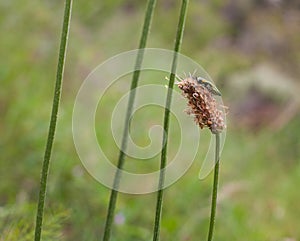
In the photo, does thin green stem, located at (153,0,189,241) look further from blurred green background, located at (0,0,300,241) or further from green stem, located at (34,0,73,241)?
blurred green background, located at (0,0,300,241)

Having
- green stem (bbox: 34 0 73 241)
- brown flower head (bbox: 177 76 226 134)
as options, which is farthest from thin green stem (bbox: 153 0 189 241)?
green stem (bbox: 34 0 73 241)

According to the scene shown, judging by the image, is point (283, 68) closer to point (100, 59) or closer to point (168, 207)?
point (100, 59)

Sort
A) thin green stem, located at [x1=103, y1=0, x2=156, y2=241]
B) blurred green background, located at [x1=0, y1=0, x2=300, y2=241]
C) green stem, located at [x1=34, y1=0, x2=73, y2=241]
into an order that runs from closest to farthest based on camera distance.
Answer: green stem, located at [x1=34, y1=0, x2=73, y2=241]
thin green stem, located at [x1=103, y1=0, x2=156, y2=241]
blurred green background, located at [x1=0, y1=0, x2=300, y2=241]

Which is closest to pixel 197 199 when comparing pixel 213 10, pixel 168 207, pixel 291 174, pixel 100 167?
pixel 168 207

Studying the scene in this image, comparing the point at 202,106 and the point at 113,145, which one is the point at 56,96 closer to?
the point at 202,106

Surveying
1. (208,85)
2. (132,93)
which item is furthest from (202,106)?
(132,93)

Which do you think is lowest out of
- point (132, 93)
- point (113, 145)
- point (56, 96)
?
point (56, 96)
